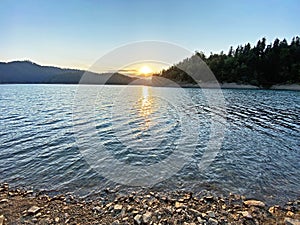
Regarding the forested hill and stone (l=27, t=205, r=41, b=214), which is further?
the forested hill

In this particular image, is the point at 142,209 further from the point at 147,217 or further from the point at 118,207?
the point at 118,207

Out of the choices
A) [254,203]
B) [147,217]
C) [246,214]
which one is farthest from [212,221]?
[254,203]

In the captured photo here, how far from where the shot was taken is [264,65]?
372ft

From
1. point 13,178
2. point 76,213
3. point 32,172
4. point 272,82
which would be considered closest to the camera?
point 76,213

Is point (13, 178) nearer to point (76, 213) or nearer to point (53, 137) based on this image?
point (76, 213)

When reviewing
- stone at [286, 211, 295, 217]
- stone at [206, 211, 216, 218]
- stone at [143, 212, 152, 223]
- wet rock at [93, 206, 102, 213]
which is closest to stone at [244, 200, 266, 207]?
stone at [286, 211, 295, 217]

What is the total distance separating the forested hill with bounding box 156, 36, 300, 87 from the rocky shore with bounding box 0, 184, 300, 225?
115414 mm

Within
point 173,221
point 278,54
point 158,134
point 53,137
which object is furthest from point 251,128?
point 278,54

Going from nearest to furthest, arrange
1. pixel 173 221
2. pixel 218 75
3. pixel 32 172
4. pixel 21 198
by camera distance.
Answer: pixel 173 221 < pixel 21 198 < pixel 32 172 < pixel 218 75

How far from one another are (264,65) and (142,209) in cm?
12952

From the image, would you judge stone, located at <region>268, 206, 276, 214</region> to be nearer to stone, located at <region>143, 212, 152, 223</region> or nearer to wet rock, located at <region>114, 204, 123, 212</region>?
stone, located at <region>143, 212, 152, 223</region>

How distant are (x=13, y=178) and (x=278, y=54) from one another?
134305 mm

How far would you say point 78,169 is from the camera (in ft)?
30.4

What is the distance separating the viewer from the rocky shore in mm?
5551
